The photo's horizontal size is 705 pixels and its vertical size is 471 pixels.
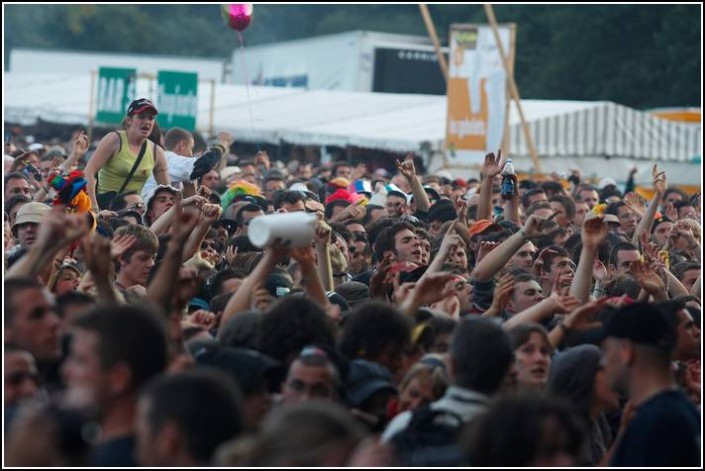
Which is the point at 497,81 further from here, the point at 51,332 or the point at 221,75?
the point at 221,75

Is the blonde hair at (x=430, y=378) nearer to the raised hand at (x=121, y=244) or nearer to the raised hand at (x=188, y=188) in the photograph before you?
the raised hand at (x=121, y=244)

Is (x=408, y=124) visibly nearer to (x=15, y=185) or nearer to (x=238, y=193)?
(x=238, y=193)

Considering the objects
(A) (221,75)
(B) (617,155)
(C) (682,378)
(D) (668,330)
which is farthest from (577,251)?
(A) (221,75)

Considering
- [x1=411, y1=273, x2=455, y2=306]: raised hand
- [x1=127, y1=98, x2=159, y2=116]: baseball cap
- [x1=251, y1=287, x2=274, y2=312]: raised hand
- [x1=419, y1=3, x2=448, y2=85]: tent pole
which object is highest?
[x1=419, y1=3, x2=448, y2=85]: tent pole

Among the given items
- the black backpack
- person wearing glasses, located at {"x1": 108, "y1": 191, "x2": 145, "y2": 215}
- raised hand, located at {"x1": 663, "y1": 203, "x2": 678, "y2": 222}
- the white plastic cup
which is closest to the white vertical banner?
raised hand, located at {"x1": 663, "y1": 203, "x2": 678, "y2": 222}

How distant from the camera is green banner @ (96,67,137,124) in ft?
82.8

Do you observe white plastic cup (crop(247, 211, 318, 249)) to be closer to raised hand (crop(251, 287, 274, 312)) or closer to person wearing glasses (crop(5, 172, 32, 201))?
raised hand (crop(251, 287, 274, 312))

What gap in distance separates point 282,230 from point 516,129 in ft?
71.2

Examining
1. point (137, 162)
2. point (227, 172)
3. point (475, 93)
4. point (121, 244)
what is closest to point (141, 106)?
point (137, 162)

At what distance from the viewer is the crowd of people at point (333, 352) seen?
4477 mm

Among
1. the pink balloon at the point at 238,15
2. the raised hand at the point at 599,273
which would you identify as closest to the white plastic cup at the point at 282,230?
the raised hand at the point at 599,273

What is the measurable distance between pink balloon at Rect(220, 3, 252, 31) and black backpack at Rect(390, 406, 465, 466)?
12.4 m

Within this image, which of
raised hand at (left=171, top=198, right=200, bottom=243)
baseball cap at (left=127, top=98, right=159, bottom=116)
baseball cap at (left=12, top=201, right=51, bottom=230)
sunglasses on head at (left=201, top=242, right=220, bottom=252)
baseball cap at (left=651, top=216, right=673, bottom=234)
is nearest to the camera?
raised hand at (left=171, top=198, right=200, bottom=243)

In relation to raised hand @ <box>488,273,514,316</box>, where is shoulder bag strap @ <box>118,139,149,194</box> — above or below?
above
